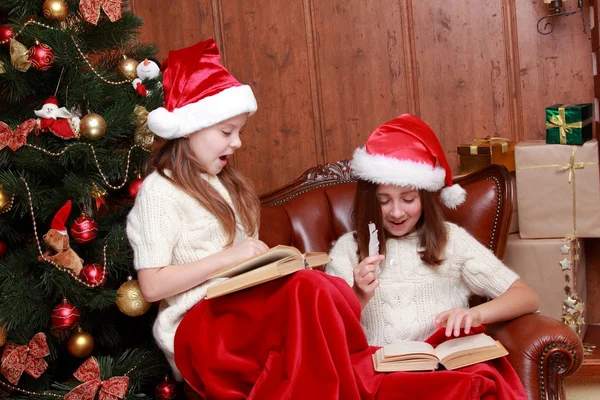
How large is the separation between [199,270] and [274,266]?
0.35 m

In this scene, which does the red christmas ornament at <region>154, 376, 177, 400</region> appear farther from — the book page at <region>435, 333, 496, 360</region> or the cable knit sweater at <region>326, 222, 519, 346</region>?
the book page at <region>435, 333, 496, 360</region>

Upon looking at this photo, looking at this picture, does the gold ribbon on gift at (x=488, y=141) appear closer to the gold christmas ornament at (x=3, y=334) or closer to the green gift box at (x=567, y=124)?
the green gift box at (x=567, y=124)

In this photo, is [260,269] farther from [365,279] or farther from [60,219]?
[60,219]

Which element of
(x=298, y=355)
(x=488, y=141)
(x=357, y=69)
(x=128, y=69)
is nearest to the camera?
(x=298, y=355)

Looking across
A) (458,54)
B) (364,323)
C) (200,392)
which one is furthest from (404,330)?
(458,54)

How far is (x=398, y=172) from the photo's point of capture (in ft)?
6.85

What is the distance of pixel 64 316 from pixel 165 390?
1.36ft

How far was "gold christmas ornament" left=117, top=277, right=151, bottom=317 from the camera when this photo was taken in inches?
82.3

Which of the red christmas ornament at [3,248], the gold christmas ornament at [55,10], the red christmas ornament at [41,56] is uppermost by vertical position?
the gold christmas ornament at [55,10]

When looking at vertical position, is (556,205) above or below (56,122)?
below

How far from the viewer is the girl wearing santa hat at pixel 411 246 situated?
6.93 feet

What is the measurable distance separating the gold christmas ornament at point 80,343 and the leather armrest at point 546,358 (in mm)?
1177

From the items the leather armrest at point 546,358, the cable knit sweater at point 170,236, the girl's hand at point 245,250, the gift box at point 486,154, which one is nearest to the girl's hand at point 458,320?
the leather armrest at point 546,358

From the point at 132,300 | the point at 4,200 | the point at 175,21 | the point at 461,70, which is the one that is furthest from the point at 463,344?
the point at 175,21
